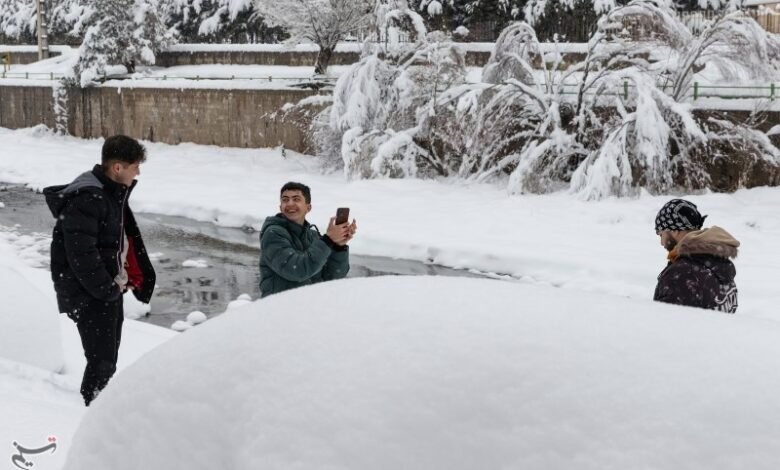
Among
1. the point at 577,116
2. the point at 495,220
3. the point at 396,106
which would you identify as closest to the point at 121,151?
the point at 495,220

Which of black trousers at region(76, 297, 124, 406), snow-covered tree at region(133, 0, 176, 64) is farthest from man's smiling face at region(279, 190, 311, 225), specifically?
snow-covered tree at region(133, 0, 176, 64)

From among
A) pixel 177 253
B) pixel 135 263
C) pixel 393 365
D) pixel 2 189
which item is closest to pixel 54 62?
pixel 2 189

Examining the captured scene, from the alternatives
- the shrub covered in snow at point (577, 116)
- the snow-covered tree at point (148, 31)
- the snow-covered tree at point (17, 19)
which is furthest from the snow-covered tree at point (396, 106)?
the snow-covered tree at point (17, 19)

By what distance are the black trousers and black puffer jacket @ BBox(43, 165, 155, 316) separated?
2.6 inches

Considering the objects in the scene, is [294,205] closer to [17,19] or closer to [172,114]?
[172,114]

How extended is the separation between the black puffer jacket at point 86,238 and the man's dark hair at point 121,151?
8 cm

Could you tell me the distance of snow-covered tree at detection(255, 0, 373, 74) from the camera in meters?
28.6

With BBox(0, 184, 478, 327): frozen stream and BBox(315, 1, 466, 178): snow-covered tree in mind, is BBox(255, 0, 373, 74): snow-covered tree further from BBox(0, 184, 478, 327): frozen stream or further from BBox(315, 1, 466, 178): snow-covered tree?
BBox(0, 184, 478, 327): frozen stream

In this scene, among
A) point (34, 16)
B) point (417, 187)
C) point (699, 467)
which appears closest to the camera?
point (699, 467)

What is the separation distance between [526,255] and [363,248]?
2.57m

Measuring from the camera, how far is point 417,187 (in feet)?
62.1

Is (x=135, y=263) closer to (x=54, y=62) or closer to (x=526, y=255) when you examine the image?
(x=526, y=255)

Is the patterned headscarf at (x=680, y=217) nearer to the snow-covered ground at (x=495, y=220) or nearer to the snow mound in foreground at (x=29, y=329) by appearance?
the snow mound in foreground at (x=29, y=329)

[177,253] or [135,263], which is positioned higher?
[135,263]
